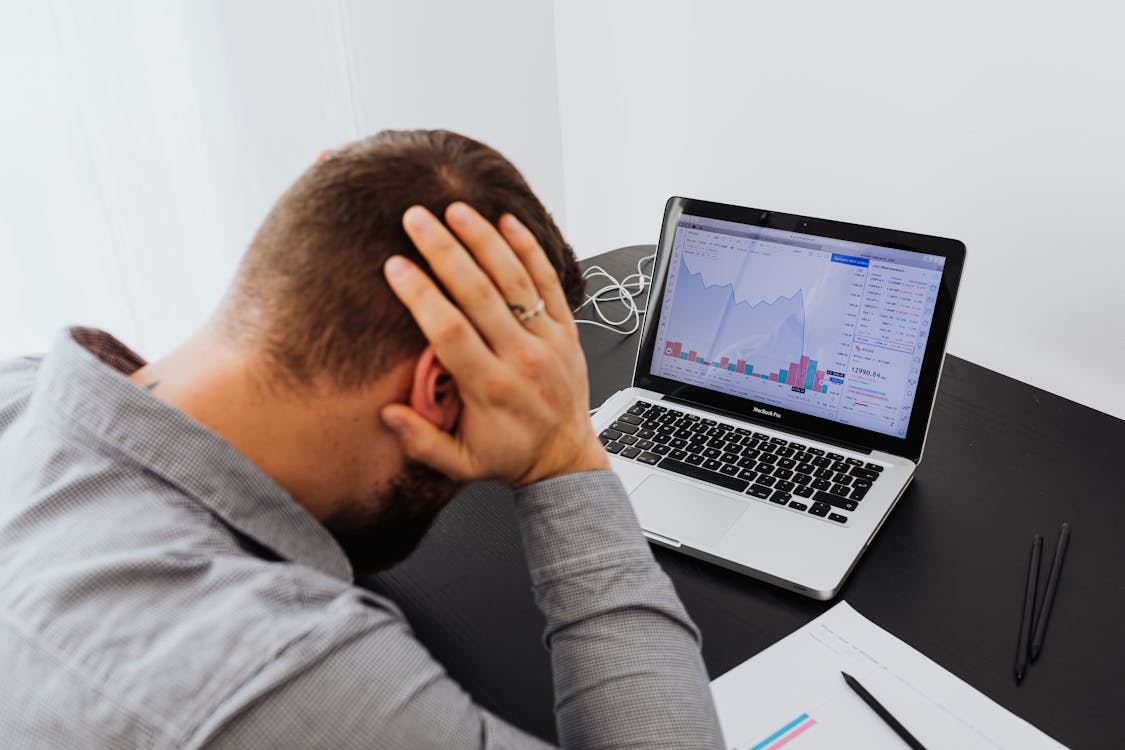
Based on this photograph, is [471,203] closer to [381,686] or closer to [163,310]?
[381,686]

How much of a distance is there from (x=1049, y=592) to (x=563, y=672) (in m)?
0.47

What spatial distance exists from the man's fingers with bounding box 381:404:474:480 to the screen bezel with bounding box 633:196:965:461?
511mm

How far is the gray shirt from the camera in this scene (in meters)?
0.46

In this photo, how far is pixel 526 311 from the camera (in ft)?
2.20

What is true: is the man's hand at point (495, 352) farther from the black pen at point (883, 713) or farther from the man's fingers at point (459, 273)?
the black pen at point (883, 713)

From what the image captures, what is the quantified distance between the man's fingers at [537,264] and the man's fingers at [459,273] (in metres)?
0.04

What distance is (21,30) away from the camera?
1680 millimetres

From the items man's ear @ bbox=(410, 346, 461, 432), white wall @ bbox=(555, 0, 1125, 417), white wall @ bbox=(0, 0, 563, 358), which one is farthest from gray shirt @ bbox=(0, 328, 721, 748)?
white wall @ bbox=(0, 0, 563, 358)

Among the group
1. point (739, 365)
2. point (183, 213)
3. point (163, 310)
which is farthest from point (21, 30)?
point (739, 365)

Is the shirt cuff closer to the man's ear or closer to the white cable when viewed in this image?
the man's ear

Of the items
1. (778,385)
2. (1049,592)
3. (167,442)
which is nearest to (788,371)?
(778,385)

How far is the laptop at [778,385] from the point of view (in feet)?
3.02

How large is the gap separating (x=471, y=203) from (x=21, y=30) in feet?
4.90

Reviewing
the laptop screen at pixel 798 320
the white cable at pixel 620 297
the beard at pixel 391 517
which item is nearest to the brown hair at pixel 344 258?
the beard at pixel 391 517
